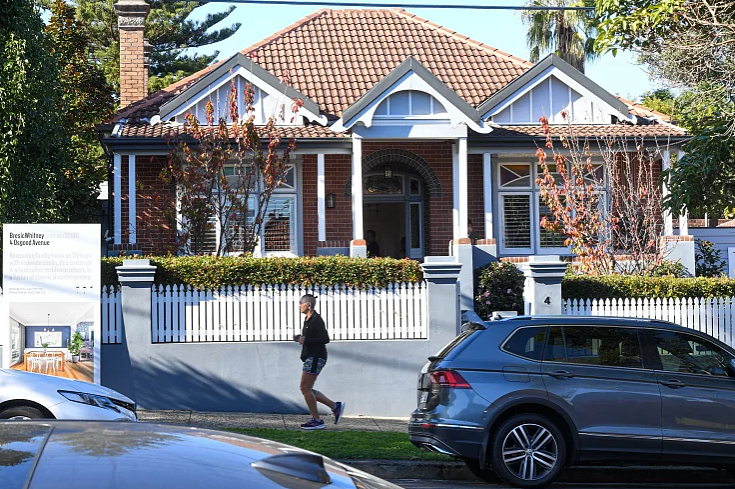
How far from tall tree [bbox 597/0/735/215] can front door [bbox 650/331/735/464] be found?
4230 millimetres

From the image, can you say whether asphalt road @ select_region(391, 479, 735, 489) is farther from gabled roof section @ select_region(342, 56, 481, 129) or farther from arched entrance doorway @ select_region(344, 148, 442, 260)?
arched entrance doorway @ select_region(344, 148, 442, 260)

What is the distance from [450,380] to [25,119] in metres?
10.3

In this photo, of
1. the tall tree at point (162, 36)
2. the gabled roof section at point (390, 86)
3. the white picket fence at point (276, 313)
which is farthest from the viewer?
the tall tree at point (162, 36)

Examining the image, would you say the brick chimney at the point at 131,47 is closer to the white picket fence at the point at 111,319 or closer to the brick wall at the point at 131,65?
the brick wall at the point at 131,65

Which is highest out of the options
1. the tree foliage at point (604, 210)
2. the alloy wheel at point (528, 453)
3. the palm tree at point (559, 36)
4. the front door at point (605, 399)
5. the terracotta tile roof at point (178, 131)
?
the palm tree at point (559, 36)

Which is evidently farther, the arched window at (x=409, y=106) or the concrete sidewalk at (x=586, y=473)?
the arched window at (x=409, y=106)

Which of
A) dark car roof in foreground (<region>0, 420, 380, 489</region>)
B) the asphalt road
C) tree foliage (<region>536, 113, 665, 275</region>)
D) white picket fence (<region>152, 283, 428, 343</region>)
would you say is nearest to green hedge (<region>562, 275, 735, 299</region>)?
tree foliage (<region>536, 113, 665, 275</region>)

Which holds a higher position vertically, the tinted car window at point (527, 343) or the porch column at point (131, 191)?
the porch column at point (131, 191)

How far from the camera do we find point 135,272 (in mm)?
13273

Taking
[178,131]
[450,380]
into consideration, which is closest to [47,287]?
[450,380]

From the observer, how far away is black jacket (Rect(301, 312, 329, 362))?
12.1 metres

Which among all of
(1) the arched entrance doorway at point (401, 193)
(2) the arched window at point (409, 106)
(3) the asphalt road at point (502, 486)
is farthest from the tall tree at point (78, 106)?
(3) the asphalt road at point (502, 486)

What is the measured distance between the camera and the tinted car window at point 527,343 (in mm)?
9148

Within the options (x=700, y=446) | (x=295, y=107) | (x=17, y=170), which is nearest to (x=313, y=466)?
(x=700, y=446)
